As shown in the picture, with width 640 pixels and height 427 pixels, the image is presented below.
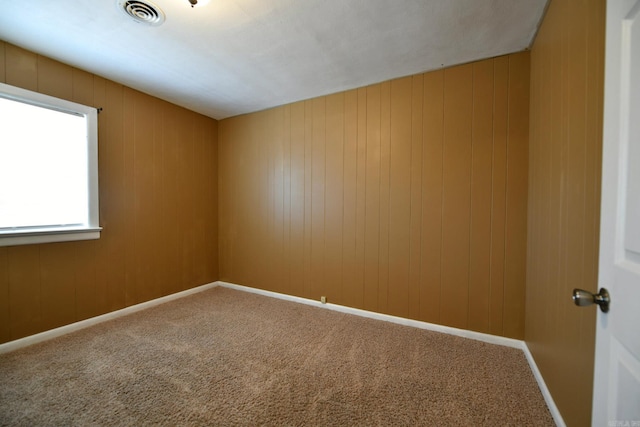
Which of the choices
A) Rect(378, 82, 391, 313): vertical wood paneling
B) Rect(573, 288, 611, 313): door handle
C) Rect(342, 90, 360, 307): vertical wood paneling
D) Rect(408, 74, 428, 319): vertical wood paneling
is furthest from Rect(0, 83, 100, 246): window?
Rect(573, 288, 611, 313): door handle

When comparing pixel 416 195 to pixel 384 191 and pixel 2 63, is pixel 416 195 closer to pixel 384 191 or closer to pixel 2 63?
pixel 384 191

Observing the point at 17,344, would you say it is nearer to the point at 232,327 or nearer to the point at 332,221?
the point at 232,327

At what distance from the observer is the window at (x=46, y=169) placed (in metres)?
1.96

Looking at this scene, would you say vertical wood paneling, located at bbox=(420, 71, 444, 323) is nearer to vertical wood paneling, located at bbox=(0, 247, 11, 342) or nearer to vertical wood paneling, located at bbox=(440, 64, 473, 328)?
vertical wood paneling, located at bbox=(440, 64, 473, 328)

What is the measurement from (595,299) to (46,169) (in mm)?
3647

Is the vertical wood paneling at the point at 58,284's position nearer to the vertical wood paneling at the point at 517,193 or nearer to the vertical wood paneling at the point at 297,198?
the vertical wood paneling at the point at 297,198

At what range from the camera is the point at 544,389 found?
4.94 feet

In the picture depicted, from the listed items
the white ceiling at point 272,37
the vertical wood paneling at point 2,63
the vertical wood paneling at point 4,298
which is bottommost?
the vertical wood paneling at point 4,298

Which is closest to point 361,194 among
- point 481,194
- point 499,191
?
point 481,194

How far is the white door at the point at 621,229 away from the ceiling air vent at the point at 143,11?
2290mm

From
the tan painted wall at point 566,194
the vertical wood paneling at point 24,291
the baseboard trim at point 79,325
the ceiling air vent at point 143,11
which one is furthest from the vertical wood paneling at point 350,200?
the vertical wood paneling at point 24,291

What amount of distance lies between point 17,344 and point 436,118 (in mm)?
4132

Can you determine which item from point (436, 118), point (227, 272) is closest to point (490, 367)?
point (436, 118)

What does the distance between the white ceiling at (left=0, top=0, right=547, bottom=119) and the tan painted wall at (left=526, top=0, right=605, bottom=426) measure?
1.49 feet
